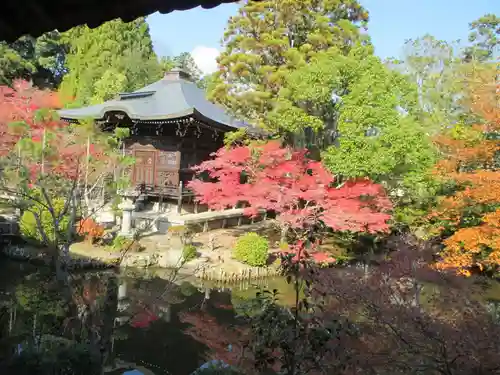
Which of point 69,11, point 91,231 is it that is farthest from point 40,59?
point 69,11

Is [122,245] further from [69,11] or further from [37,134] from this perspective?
[69,11]

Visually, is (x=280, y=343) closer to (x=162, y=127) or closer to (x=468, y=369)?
(x=468, y=369)

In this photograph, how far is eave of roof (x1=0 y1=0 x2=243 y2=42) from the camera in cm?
142

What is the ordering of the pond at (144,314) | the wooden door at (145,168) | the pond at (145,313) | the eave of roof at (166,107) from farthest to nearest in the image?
the wooden door at (145,168), the eave of roof at (166,107), the pond at (145,313), the pond at (144,314)

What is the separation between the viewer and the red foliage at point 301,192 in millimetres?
11875

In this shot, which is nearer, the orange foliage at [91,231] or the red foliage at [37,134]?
the red foliage at [37,134]

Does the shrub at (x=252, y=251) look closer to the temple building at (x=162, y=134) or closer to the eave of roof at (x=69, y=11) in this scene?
the temple building at (x=162, y=134)

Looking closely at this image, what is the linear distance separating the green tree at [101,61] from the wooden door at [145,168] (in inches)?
410

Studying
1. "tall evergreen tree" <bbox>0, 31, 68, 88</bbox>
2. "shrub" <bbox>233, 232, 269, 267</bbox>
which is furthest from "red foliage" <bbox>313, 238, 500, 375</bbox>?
"tall evergreen tree" <bbox>0, 31, 68, 88</bbox>

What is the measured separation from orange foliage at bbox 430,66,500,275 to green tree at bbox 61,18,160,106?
2040 cm

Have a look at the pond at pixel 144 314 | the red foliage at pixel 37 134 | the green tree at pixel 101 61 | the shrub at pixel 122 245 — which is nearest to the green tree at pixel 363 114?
the pond at pixel 144 314

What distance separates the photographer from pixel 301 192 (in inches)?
471

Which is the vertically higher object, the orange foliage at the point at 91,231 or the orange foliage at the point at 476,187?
the orange foliage at the point at 476,187

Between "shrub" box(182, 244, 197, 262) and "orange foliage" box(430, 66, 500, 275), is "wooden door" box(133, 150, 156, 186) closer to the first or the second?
"shrub" box(182, 244, 197, 262)
